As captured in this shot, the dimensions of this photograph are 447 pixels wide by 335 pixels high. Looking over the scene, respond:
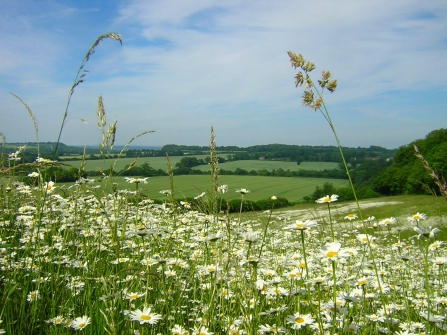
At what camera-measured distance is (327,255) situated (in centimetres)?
200

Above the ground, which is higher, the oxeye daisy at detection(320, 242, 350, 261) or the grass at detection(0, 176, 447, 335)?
the oxeye daisy at detection(320, 242, 350, 261)

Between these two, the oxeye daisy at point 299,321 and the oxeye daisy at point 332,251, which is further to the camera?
the oxeye daisy at point 299,321

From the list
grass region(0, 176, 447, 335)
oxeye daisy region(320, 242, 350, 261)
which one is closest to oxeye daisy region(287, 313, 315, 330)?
grass region(0, 176, 447, 335)

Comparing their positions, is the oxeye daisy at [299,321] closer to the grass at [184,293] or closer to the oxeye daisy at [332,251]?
the grass at [184,293]

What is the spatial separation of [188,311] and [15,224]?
8.12 feet

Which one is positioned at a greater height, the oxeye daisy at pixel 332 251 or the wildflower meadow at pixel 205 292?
the oxeye daisy at pixel 332 251

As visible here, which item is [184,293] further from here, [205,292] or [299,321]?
[299,321]

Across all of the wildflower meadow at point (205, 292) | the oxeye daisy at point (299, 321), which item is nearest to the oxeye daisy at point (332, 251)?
the wildflower meadow at point (205, 292)

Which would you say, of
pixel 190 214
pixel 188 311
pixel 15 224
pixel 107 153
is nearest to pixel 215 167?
pixel 107 153

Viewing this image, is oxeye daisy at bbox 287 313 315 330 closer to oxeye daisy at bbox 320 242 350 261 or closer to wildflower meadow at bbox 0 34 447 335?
wildflower meadow at bbox 0 34 447 335

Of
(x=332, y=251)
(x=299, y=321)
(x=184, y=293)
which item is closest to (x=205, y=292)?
(x=184, y=293)

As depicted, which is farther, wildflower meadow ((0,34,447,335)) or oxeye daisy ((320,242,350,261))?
wildflower meadow ((0,34,447,335))

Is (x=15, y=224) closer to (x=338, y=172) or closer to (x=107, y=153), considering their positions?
(x=107, y=153)

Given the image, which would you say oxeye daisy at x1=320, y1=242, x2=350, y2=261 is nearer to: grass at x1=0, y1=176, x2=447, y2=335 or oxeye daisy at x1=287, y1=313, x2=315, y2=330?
grass at x1=0, y1=176, x2=447, y2=335
